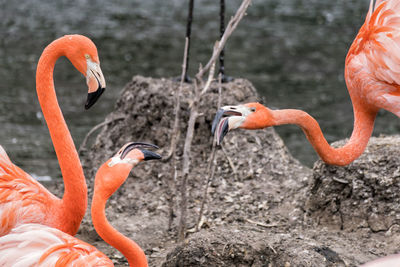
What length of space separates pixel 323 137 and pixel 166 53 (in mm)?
7099

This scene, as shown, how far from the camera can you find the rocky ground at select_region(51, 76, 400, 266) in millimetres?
3549

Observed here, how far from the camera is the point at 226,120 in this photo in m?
3.28

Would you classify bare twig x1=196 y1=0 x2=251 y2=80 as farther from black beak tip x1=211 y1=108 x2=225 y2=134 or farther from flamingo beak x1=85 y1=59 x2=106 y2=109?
flamingo beak x1=85 y1=59 x2=106 y2=109

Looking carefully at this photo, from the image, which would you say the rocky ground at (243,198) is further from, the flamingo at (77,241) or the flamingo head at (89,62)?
the flamingo head at (89,62)

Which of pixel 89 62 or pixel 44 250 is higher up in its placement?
pixel 89 62

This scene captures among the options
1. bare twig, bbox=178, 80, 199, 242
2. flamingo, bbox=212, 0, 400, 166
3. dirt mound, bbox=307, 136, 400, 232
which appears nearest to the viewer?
flamingo, bbox=212, 0, 400, 166

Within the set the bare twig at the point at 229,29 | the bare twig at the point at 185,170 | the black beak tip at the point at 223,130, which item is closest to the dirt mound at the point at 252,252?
the bare twig at the point at 185,170

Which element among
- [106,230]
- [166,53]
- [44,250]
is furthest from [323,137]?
[166,53]

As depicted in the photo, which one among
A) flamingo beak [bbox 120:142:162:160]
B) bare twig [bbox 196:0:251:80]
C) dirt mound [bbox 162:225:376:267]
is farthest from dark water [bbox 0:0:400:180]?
flamingo beak [bbox 120:142:162:160]

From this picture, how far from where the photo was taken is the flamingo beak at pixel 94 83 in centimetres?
330

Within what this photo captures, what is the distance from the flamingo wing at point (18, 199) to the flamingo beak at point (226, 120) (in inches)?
41.4

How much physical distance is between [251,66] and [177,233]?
596 centimetres

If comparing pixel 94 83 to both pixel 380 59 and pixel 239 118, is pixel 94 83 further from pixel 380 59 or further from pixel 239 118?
pixel 380 59

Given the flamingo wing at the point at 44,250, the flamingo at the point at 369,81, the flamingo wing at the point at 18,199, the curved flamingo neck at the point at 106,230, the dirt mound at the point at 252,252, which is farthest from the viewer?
the flamingo at the point at 369,81
